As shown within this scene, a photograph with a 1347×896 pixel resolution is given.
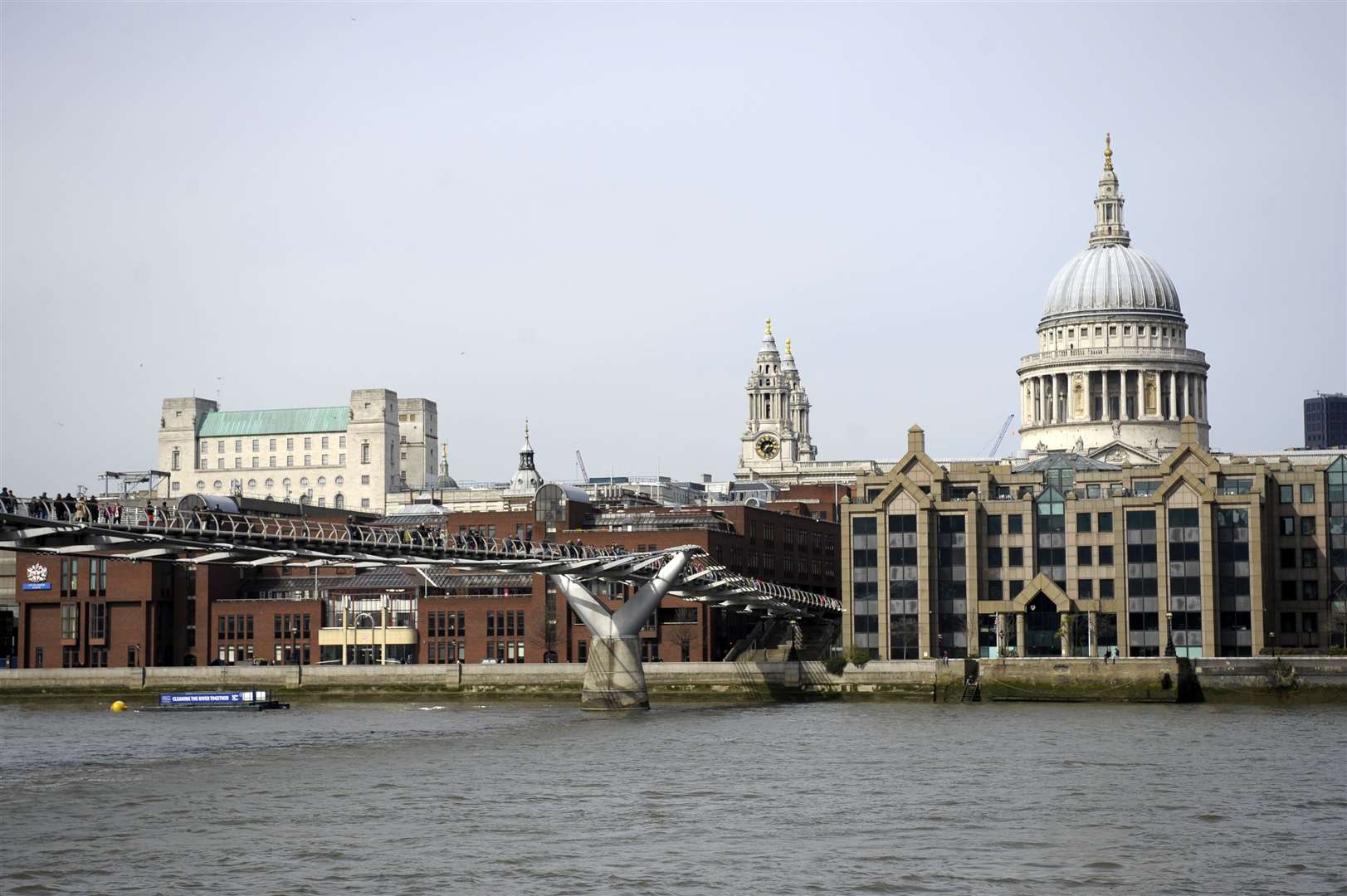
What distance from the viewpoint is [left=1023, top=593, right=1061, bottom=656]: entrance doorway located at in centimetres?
11331

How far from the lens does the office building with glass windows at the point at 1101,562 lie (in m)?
110

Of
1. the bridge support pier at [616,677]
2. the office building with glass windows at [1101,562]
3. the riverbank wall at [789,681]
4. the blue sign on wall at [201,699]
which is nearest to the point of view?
the riverbank wall at [789,681]

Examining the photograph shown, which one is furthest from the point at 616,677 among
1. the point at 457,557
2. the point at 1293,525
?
the point at 1293,525

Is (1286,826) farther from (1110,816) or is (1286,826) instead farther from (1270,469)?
(1270,469)

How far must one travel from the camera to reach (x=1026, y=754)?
70.6 metres

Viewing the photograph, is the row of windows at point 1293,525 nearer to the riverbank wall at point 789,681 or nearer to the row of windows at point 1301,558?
the row of windows at point 1301,558

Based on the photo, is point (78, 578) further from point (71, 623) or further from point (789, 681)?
point (789, 681)

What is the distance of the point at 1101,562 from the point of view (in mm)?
113062

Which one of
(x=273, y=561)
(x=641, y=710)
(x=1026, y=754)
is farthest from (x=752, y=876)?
(x=641, y=710)

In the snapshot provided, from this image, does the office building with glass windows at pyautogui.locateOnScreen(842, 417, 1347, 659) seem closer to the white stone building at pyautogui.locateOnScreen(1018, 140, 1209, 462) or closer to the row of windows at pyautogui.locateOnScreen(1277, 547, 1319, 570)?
the row of windows at pyautogui.locateOnScreen(1277, 547, 1319, 570)

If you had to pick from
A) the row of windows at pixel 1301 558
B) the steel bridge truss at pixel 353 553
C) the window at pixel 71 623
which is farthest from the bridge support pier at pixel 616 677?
the window at pixel 71 623

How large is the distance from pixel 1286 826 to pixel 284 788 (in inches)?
1079

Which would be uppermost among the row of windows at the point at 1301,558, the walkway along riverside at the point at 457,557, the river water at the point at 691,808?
the row of windows at the point at 1301,558

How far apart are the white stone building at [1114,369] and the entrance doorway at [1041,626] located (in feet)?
243
